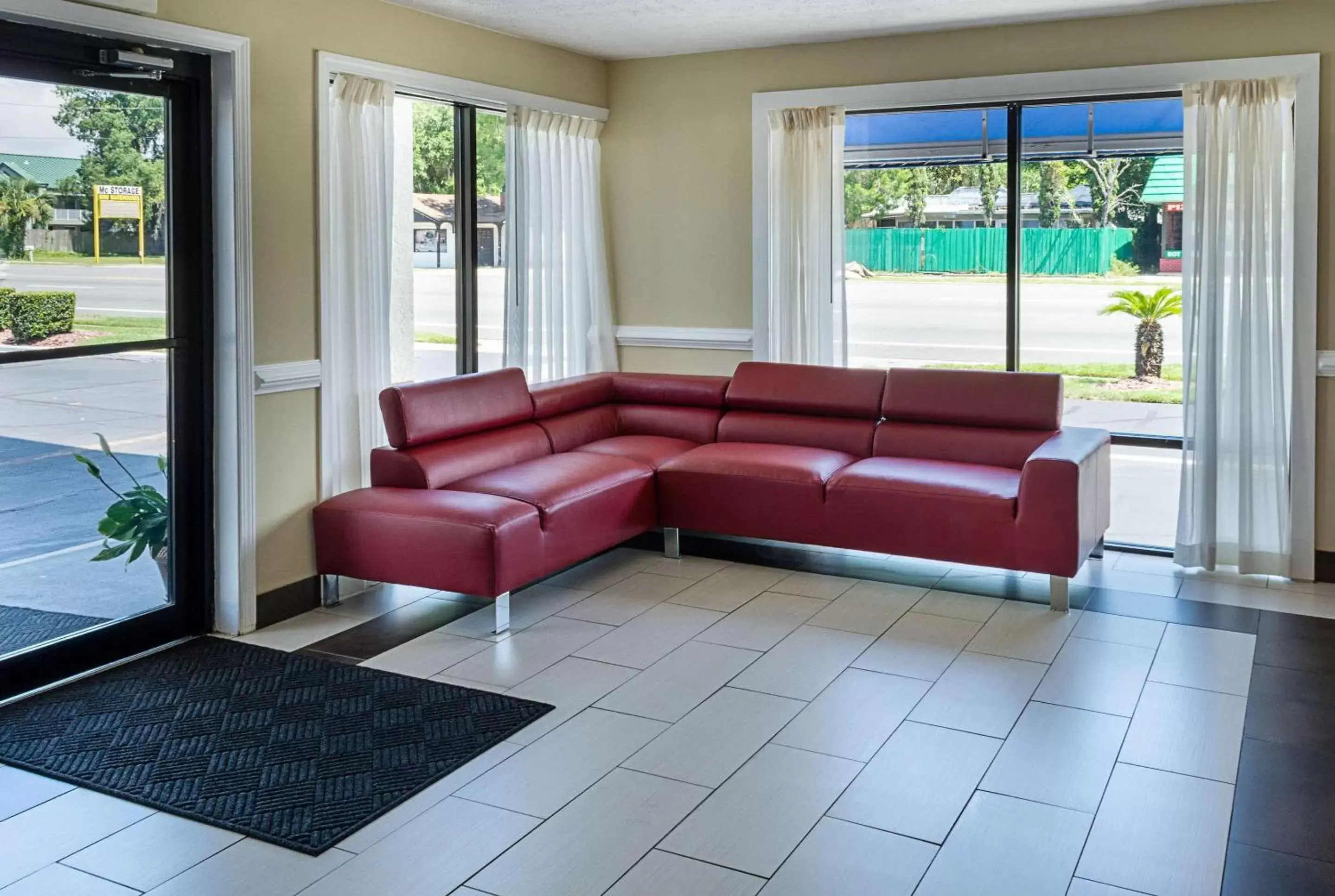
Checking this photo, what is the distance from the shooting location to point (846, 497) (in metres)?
5.18

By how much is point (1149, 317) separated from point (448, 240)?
10.9 feet

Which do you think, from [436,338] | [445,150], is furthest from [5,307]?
[445,150]

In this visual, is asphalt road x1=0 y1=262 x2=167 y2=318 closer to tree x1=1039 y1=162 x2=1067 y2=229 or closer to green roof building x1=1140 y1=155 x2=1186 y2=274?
tree x1=1039 y1=162 x2=1067 y2=229

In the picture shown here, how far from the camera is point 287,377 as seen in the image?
4.63 metres

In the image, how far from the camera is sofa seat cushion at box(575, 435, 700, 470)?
570cm

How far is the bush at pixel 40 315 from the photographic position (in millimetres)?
3766

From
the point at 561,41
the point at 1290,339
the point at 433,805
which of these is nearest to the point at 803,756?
the point at 433,805

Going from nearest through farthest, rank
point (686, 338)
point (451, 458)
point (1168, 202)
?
point (451, 458)
point (1168, 202)
point (686, 338)

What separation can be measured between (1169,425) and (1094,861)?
3417 mm

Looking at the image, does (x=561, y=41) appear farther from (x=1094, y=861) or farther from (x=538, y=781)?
(x=1094, y=861)

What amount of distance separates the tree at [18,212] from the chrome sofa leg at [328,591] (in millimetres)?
1680

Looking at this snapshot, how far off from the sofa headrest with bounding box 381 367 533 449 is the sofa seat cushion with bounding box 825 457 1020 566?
4.88 ft

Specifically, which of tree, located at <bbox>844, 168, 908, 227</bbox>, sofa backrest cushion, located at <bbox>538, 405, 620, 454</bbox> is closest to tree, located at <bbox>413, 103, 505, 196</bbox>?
sofa backrest cushion, located at <bbox>538, 405, 620, 454</bbox>

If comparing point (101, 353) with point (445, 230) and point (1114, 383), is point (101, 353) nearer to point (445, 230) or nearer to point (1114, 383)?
point (445, 230)
